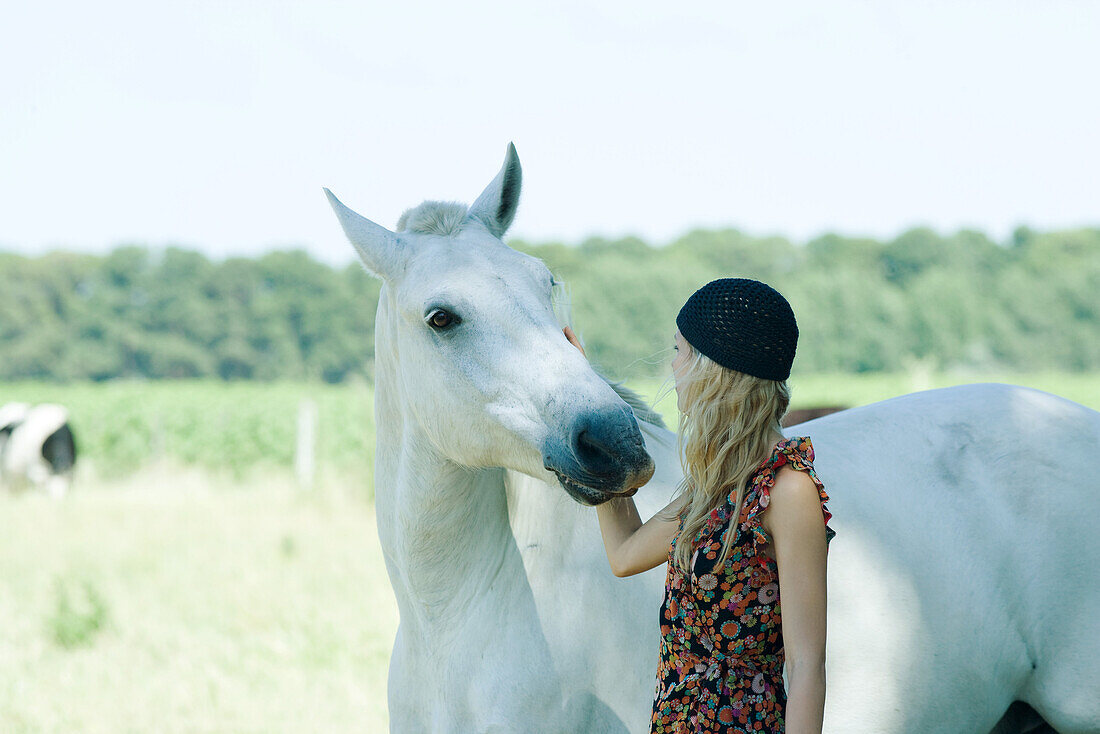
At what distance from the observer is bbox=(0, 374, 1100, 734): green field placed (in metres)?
4.77

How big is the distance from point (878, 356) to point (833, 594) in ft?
155

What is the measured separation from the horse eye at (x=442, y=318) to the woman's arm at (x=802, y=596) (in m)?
0.83

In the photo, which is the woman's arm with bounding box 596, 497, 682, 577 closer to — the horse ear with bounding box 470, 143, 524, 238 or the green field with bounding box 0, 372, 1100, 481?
the horse ear with bounding box 470, 143, 524, 238

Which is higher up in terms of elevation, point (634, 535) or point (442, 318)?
point (442, 318)

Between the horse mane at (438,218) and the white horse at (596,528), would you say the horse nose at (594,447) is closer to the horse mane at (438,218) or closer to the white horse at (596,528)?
the white horse at (596,528)

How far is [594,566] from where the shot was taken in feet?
6.97

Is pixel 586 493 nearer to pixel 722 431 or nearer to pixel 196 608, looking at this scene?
pixel 722 431

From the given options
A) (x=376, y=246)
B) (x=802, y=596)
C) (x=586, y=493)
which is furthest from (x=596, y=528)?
(x=376, y=246)

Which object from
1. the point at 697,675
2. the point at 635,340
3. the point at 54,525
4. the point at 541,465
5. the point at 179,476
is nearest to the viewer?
the point at 697,675

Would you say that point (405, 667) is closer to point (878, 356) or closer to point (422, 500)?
point (422, 500)

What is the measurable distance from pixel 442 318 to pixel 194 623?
5.54 m

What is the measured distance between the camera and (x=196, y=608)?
674cm

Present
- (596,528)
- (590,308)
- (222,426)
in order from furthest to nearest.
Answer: (590,308) < (222,426) < (596,528)

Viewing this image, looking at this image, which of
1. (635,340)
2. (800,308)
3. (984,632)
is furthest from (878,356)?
(984,632)
